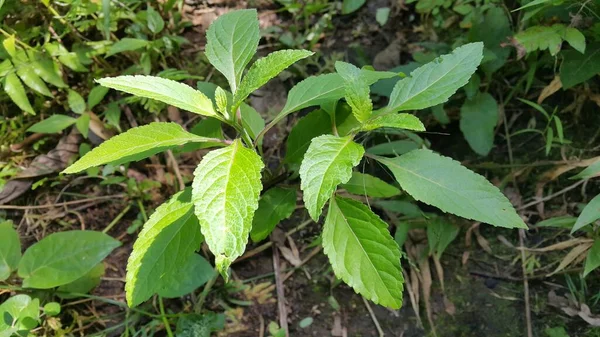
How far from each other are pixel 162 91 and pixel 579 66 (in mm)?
1645

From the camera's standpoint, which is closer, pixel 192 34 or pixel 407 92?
pixel 407 92

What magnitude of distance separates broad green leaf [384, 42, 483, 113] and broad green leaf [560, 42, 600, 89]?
0.75 metres

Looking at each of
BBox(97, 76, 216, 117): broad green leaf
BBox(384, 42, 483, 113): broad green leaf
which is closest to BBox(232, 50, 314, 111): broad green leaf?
BBox(97, 76, 216, 117): broad green leaf

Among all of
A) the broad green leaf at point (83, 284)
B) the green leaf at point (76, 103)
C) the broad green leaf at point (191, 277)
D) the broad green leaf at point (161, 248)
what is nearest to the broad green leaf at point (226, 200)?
the broad green leaf at point (161, 248)

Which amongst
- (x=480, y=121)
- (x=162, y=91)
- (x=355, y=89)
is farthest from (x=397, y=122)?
(x=480, y=121)

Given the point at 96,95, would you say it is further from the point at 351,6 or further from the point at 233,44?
the point at 351,6

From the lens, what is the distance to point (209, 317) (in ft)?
6.47

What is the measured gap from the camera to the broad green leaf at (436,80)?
4.66 ft

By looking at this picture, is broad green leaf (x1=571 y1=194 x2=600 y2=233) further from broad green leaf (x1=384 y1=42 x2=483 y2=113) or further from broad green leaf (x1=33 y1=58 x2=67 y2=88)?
broad green leaf (x1=33 y1=58 x2=67 y2=88)

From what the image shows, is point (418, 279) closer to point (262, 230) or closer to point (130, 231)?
point (262, 230)

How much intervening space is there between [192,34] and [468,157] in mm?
1651

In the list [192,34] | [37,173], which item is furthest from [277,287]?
[192,34]

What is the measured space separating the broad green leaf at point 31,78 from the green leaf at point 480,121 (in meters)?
1.93

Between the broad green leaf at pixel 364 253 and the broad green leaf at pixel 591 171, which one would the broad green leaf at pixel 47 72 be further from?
the broad green leaf at pixel 591 171
